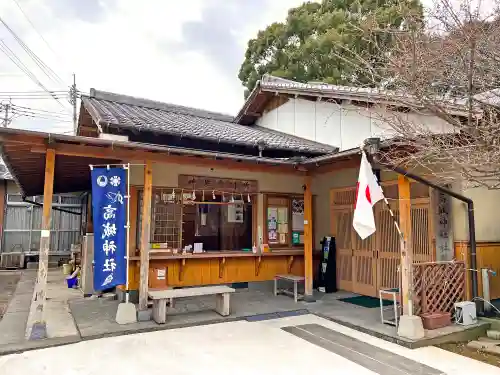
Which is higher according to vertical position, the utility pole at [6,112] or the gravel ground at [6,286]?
the utility pole at [6,112]

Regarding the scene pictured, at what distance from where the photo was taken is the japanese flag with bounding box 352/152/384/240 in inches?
203

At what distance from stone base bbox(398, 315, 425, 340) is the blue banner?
421 centimetres

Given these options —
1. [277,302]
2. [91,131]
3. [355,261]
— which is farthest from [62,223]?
[355,261]

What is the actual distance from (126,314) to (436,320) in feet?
15.7

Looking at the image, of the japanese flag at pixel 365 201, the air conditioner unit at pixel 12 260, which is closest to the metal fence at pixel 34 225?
the air conditioner unit at pixel 12 260

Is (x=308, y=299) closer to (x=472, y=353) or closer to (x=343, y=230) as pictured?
(x=343, y=230)

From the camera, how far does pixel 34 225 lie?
14.0m

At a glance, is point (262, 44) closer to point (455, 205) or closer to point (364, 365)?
point (455, 205)

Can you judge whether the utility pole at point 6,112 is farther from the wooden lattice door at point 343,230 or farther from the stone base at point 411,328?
the stone base at point 411,328

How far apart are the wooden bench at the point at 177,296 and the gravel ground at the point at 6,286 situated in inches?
124

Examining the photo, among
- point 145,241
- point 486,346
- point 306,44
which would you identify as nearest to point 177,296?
point 145,241

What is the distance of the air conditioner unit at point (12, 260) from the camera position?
13188mm

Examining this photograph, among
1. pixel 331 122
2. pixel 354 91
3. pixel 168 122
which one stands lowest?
pixel 168 122

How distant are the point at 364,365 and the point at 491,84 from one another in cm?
391
